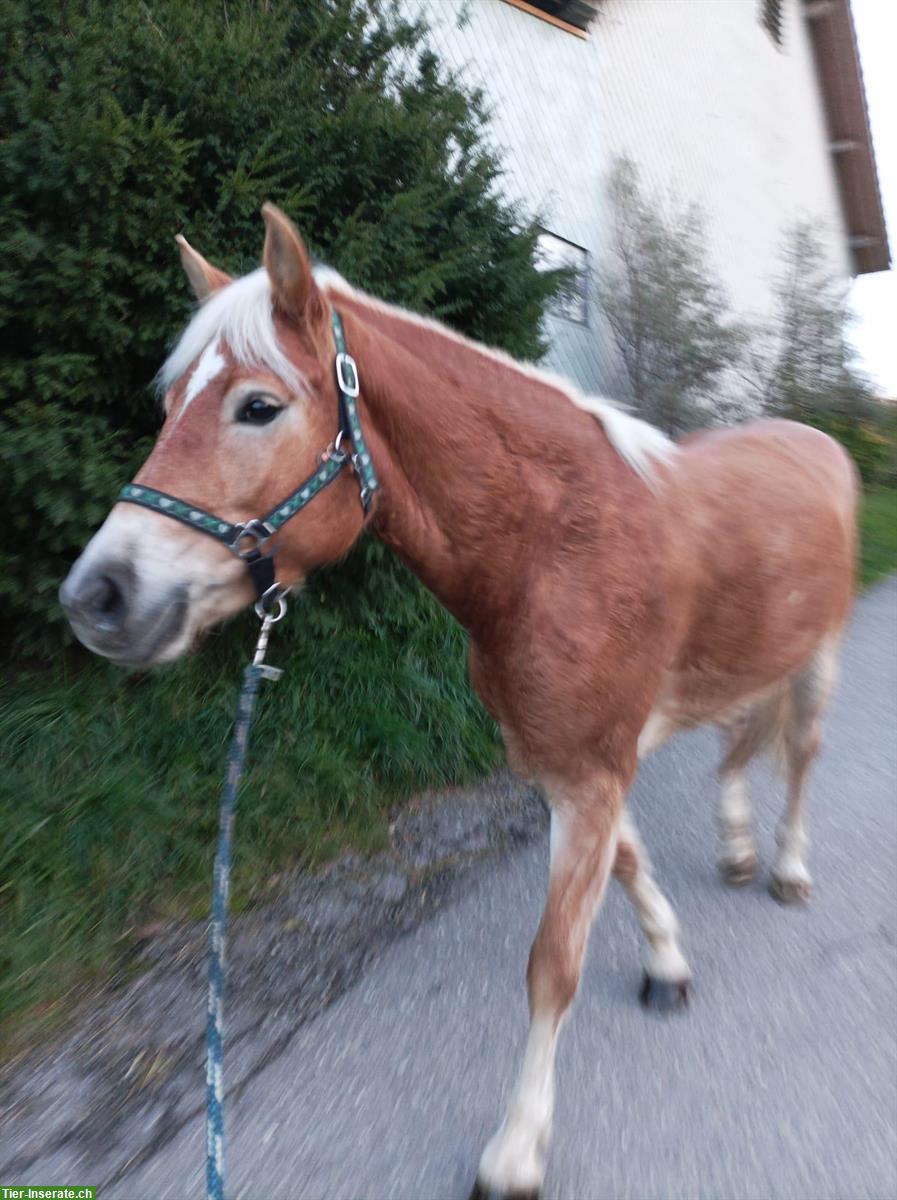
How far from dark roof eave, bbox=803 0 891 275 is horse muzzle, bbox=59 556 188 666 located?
1561 cm

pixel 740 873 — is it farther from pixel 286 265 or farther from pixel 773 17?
pixel 773 17

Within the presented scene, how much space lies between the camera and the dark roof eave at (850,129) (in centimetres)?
1394

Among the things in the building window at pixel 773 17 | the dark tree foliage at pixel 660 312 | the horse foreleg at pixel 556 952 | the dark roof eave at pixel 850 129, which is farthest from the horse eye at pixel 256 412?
the dark roof eave at pixel 850 129

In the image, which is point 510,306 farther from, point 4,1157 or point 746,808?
point 4,1157

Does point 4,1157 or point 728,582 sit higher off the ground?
point 728,582

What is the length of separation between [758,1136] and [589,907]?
0.64 meters

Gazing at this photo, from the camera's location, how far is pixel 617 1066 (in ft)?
6.86

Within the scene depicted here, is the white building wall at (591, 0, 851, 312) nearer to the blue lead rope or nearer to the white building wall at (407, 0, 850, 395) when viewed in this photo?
the white building wall at (407, 0, 850, 395)

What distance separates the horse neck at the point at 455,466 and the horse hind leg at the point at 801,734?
1.59m

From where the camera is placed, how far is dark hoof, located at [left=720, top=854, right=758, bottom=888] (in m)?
2.95

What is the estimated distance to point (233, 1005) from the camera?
230 centimetres

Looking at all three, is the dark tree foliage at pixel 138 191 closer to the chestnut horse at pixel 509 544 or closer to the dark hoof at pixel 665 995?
the chestnut horse at pixel 509 544

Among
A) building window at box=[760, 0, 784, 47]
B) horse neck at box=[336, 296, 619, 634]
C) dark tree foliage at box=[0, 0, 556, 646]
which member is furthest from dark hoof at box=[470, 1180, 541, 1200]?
building window at box=[760, 0, 784, 47]

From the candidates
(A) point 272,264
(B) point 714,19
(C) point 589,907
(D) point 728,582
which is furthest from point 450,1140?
(B) point 714,19
